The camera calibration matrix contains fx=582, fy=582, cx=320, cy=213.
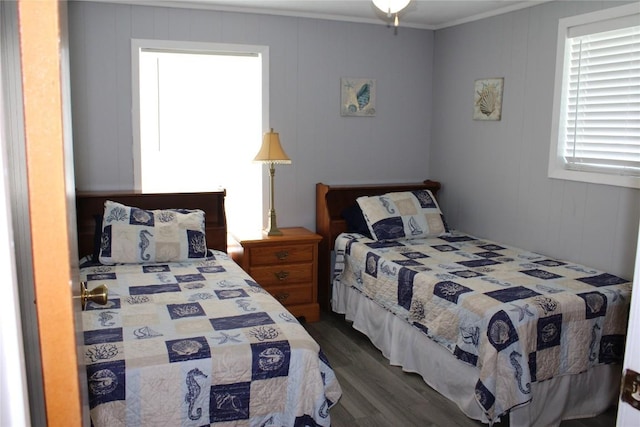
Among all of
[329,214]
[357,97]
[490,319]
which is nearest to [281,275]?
[329,214]

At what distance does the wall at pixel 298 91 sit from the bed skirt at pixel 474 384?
4.69 feet

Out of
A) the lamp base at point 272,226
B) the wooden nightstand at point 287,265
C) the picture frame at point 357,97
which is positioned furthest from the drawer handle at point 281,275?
the picture frame at point 357,97

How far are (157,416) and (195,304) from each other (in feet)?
2.26

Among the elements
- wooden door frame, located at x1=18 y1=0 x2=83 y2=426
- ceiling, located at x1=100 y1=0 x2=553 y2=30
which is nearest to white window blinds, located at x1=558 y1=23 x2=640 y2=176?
ceiling, located at x1=100 y1=0 x2=553 y2=30

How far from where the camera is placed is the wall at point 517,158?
3395mm

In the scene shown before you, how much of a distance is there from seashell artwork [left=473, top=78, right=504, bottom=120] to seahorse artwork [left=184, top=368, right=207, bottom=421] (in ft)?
9.62

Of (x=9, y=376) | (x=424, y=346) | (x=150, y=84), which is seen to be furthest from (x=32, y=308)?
(x=150, y=84)

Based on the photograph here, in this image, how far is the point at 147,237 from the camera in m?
3.44

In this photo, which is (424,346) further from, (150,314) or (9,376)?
(9,376)

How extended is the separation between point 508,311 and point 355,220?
174 cm

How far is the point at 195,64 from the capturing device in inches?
163

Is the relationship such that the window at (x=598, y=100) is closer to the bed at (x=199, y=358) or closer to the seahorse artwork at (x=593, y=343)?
the seahorse artwork at (x=593, y=343)

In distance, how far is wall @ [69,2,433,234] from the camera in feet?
12.6

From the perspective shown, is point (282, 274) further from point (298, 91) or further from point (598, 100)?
point (598, 100)
